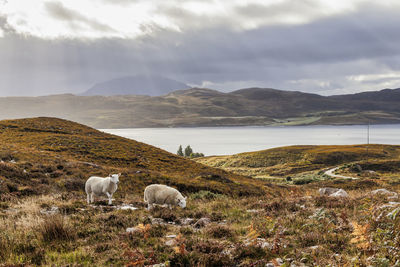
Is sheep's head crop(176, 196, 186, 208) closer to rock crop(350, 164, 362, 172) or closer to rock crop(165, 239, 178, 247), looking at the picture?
rock crop(165, 239, 178, 247)

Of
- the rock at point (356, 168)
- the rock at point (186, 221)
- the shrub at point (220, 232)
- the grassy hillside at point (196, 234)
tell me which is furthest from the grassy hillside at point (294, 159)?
the shrub at point (220, 232)

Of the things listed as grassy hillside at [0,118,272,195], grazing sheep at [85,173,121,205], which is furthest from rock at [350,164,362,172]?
grazing sheep at [85,173,121,205]

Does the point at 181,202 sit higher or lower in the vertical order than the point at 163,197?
lower

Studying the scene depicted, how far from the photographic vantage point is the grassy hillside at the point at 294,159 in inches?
2948

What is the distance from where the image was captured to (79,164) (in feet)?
78.0

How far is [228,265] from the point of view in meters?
5.18

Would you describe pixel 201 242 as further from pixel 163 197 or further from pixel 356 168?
pixel 356 168

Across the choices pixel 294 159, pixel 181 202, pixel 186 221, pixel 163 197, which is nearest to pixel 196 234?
pixel 186 221

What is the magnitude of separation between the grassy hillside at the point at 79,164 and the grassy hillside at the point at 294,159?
38633mm

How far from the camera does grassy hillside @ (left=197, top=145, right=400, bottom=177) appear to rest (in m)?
74.9

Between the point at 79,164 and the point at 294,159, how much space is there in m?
75.7

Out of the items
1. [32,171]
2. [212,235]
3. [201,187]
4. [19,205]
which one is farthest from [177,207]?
[32,171]

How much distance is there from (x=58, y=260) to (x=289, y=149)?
98.7 m

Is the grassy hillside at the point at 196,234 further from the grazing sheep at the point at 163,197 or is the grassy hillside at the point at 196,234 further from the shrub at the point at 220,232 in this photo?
the grazing sheep at the point at 163,197
